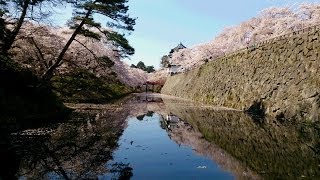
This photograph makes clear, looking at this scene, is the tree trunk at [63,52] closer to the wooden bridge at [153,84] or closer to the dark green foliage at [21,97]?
the dark green foliage at [21,97]

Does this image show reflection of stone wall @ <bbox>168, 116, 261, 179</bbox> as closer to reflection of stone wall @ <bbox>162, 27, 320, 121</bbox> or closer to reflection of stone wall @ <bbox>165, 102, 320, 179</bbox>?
reflection of stone wall @ <bbox>165, 102, 320, 179</bbox>

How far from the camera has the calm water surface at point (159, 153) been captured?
27.1 ft

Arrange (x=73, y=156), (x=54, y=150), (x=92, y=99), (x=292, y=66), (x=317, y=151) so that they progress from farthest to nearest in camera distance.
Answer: (x=92, y=99) < (x=292, y=66) < (x=317, y=151) < (x=54, y=150) < (x=73, y=156)

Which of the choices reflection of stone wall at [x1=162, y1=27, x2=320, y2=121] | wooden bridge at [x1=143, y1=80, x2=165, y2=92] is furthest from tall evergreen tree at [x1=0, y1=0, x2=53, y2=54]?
wooden bridge at [x1=143, y1=80, x2=165, y2=92]

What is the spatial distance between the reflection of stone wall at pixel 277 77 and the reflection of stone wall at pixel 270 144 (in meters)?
1.75

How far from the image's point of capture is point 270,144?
12.6 metres

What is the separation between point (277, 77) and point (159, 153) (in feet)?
46.0

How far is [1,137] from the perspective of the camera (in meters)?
11.6

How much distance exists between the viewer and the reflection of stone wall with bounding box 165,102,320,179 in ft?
29.3

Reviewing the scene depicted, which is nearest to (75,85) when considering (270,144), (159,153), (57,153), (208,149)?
(159,153)

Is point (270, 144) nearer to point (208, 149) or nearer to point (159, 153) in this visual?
point (208, 149)

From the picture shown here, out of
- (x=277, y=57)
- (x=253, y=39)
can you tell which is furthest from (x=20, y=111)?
(x=253, y=39)

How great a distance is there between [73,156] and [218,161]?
3863 mm

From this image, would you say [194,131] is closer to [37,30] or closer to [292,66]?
[292,66]
